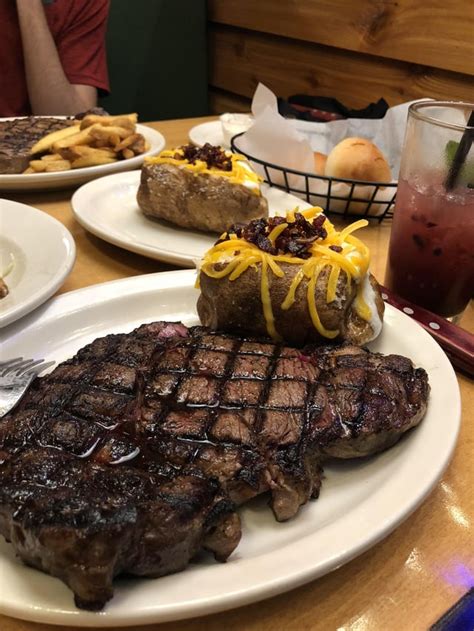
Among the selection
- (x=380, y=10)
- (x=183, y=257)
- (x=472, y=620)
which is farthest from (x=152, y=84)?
(x=472, y=620)

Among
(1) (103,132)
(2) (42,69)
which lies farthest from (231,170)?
(2) (42,69)

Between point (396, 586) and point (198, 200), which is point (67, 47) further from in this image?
point (396, 586)

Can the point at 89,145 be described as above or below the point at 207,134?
above

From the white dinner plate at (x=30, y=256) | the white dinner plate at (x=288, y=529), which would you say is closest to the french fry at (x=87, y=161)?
the white dinner plate at (x=30, y=256)

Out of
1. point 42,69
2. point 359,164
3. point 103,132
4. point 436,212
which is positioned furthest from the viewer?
point 42,69

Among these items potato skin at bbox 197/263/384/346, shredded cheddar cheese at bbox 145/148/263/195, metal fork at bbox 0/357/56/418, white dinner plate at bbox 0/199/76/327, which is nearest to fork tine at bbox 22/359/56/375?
metal fork at bbox 0/357/56/418

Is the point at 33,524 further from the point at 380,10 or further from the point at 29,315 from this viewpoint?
the point at 380,10

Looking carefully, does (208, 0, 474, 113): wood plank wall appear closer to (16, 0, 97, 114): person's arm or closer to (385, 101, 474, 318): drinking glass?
(16, 0, 97, 114): person's arm
